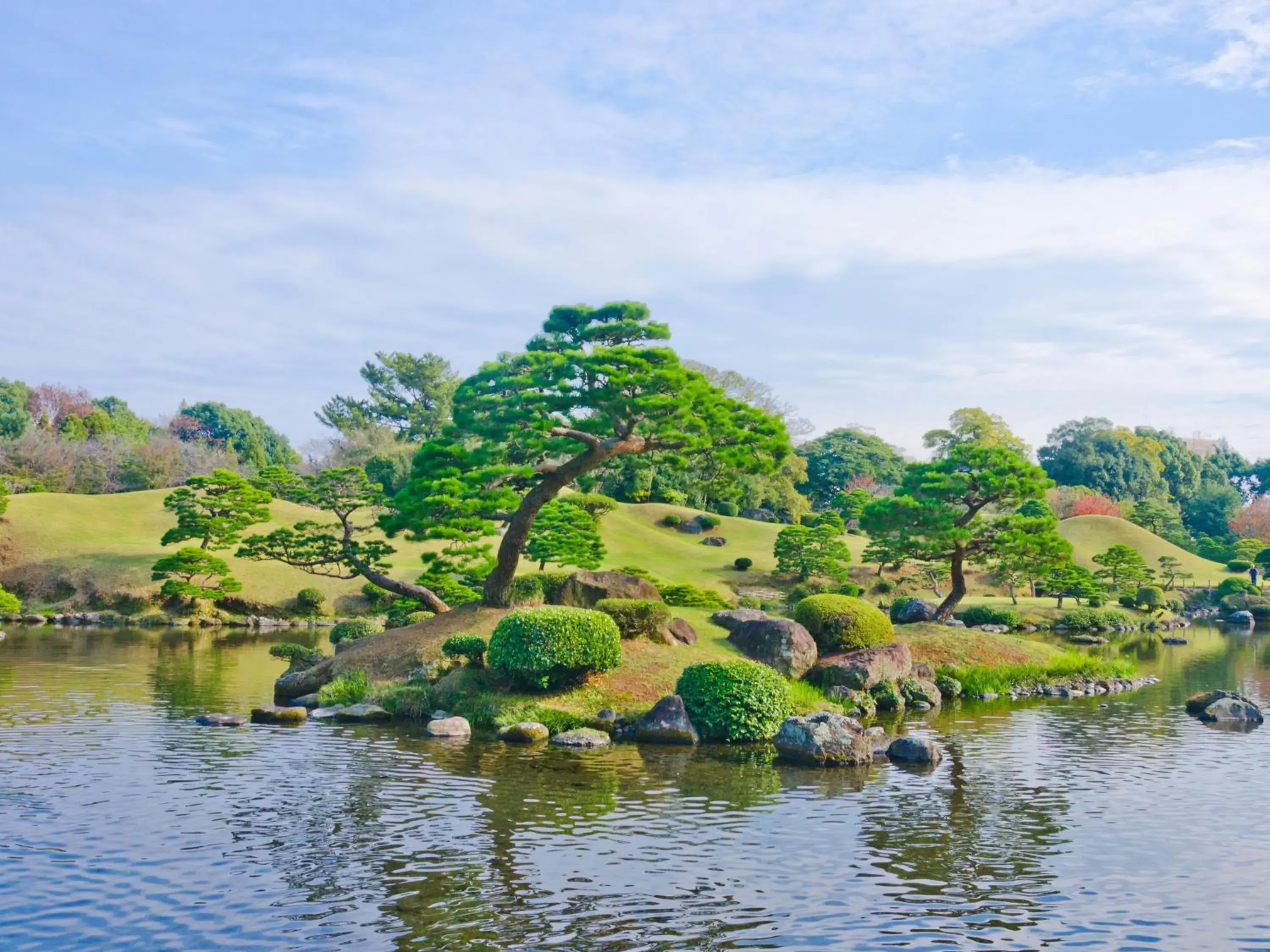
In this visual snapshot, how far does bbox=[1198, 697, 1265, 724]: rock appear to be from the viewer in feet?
81.2

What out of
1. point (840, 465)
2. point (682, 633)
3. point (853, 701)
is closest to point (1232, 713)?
point (853, 701)

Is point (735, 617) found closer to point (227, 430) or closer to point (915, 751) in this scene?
point (915, 751)

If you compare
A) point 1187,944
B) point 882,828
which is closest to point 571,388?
point 882,828

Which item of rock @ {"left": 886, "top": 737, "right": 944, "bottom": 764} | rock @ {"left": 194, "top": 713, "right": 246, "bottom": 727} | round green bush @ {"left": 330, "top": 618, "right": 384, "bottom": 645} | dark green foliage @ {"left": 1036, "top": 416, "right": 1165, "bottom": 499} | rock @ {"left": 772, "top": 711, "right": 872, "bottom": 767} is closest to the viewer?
rock @ {"left": 772, "top": 711, "right": 872, "bottom": 767}

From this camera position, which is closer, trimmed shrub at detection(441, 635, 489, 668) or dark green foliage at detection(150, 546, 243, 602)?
trimmed shrub at detection(441, 635, 489, 668)

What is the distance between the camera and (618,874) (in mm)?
12008

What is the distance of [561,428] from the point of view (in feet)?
90.9

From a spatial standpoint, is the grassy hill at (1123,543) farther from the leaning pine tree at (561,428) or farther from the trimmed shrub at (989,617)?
the leaning pine tree at (561,428)

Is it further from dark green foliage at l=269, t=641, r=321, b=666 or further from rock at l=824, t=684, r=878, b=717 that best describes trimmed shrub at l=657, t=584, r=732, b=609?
rock at l=824, t=684, r=878, b=717

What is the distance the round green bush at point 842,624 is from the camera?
28.3m

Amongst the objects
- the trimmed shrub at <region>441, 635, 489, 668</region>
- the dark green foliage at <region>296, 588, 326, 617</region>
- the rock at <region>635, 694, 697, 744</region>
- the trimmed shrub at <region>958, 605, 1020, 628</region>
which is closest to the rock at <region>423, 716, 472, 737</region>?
the trimmed shrub at <region>441, 635, 489, 668</region>

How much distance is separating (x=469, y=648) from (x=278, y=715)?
4238mm

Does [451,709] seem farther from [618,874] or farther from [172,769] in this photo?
[618,874]

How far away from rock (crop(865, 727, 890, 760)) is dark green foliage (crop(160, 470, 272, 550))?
37839 mm
